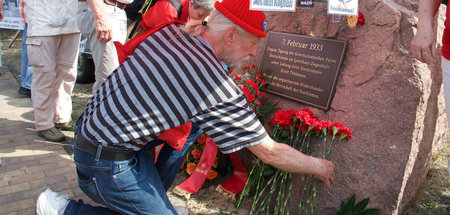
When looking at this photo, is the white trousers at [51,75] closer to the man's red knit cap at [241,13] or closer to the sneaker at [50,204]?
the sneaker at [50,204]

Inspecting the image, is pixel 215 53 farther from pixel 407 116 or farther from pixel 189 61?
pixel 407 116

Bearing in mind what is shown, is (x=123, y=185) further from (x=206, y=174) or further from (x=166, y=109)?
(x=206, y=174)

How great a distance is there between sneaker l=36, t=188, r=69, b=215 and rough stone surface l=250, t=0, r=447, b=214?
1411 mm

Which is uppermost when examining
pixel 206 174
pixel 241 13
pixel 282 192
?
pixel 241 13

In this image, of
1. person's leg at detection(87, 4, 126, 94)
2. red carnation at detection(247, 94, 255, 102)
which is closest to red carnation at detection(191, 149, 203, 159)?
red carnation at detection(247, 94, 255, 102)

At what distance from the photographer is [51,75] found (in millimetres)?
3348

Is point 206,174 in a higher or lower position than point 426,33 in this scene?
lower

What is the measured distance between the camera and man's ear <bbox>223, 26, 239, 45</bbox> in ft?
5.60

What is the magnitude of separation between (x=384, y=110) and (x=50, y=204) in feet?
6.58

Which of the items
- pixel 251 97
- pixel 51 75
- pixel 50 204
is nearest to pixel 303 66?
pixel 251 97

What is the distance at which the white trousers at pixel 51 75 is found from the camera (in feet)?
10.6

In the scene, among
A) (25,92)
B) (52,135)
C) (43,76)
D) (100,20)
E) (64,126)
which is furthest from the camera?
(25,92)

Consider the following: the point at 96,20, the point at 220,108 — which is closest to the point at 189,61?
the point at 220,108

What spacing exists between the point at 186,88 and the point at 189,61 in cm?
12
